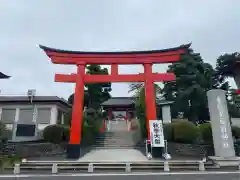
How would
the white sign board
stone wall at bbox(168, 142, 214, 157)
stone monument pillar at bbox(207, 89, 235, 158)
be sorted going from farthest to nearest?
stone wall at bbox(168, 142, 214, 157) → the white sign board → stone monument pillar at bbox(207, 89, 235, 158)

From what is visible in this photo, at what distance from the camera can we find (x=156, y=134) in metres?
12.9

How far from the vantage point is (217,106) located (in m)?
12.2

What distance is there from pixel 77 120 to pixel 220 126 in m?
8.60

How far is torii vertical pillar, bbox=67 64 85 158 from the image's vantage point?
506 inches

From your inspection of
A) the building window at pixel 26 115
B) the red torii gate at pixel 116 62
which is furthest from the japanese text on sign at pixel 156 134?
the building window at pixel 26 115

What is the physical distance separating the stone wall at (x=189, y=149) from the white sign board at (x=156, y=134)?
258 cm

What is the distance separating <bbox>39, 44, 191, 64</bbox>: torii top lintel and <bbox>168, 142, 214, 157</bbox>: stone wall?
606 centimetres

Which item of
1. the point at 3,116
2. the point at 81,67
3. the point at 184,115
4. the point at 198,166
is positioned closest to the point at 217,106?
the point at 198,166

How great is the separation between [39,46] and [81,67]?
10.3ft

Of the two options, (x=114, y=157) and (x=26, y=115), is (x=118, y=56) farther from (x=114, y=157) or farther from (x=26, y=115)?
(x=26, y=115)

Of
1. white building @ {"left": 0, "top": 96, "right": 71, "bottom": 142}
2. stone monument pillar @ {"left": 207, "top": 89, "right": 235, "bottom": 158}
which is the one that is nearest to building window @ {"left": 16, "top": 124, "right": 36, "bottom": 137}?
white building @ {"left": 0, "top": 96, "right": 71, "bottom": 142}

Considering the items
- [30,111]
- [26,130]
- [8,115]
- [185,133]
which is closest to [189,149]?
[185,133]

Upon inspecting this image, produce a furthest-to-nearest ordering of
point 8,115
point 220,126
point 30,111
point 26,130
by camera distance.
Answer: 1. point 30,111
2. point 8,115
3. point 26,130
4. point 220,126

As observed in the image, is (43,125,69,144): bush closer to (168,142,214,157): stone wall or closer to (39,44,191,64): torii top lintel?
(39,44,191,64): torii top lintel
